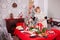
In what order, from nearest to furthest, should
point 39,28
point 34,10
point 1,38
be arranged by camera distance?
point 1,38 → point 39,28 → point 34,10

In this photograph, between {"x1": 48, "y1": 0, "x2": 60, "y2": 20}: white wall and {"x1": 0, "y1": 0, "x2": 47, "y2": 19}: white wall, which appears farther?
{"x1": 0, "y1": 0, "x2": 47, "y2": 19}: white wall

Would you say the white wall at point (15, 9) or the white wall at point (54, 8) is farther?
the white wall at point (15, 9)

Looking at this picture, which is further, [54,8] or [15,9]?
[15,9]

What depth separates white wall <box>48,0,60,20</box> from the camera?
609 centimetres

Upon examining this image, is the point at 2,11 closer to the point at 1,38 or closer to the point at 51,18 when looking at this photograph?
the point at 51,18

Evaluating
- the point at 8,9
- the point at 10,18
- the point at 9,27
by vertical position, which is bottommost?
the point at 9,27

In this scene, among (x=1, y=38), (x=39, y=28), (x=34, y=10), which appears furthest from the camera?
(x=34, y=10)

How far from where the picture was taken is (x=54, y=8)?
20.4 feet

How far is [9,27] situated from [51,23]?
190 cm

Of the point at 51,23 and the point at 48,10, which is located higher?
the point at 48,10

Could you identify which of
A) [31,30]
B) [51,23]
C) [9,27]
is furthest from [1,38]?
[51,23]

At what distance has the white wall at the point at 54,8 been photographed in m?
6.09

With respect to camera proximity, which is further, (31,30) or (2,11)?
(2,11)

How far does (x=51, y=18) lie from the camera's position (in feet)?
20.3
